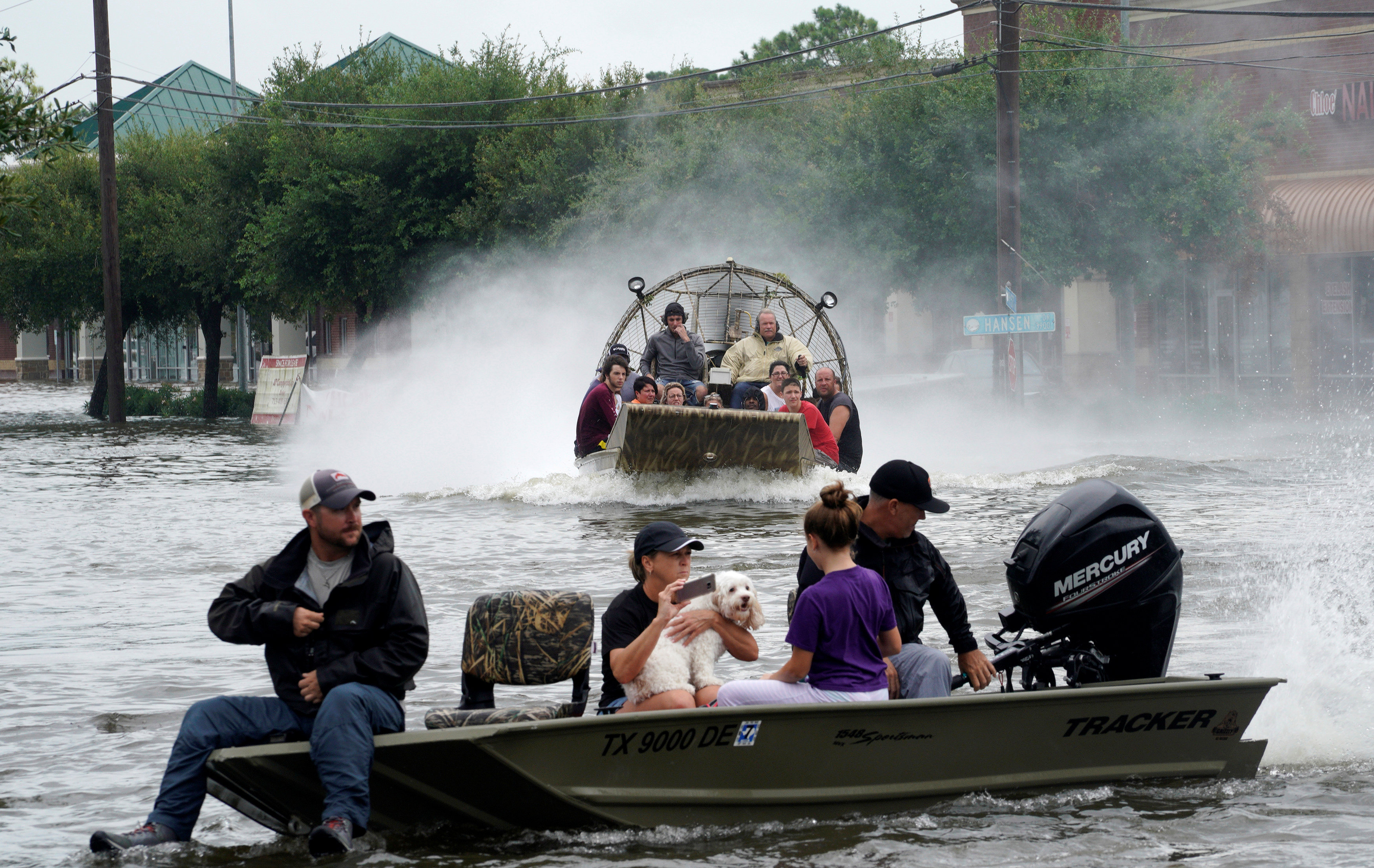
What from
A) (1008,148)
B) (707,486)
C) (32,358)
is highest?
(1008,148)

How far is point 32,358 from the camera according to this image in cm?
7781

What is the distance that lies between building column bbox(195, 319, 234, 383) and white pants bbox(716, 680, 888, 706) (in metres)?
60.2

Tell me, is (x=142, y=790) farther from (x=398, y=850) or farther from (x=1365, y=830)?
(x=1365, y=830)

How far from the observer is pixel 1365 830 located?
5.39 metres

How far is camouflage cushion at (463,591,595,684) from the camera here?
233 inches

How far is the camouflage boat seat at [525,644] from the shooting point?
19.4 feet

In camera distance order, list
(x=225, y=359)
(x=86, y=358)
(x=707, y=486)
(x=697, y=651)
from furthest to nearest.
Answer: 1. (x=86, y=358)
2. (x=225, y=359)
3. (x=707, y=486)
4. (x=697, y=651)

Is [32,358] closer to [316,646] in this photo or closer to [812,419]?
[812,419]

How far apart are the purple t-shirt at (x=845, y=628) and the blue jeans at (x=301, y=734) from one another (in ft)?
4.97

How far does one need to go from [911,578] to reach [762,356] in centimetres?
1219

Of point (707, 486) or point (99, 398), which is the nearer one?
point (707, 486)

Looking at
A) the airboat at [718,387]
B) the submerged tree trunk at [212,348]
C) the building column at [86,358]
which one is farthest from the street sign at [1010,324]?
the building column at [86,358]

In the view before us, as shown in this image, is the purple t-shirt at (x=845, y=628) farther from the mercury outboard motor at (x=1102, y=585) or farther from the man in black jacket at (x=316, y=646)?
the man in black jacket at (x=316, y=646)

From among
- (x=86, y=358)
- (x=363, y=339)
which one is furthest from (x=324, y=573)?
(x=86, y=358)
